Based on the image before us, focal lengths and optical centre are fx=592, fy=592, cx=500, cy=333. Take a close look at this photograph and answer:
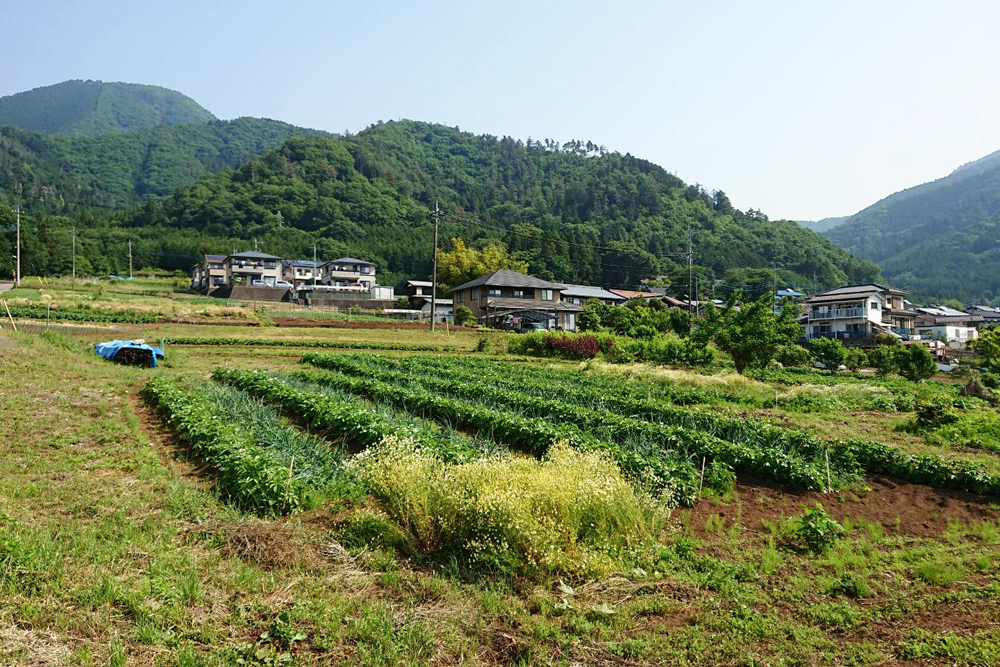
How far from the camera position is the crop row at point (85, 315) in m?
35.3

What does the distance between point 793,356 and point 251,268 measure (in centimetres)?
6787

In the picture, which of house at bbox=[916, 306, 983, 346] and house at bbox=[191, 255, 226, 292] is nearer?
house at bbox=[916, 306, 983, 346]

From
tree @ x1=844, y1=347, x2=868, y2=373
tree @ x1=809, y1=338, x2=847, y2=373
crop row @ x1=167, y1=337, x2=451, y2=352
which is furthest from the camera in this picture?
tree @ x1=844, y1=347, x2=868, y2=373

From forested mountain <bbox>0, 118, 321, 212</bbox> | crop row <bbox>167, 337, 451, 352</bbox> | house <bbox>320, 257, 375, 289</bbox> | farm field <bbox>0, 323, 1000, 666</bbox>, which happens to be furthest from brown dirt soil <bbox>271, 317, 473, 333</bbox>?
forested mountain <bbox>0, 118, 321, 212</bbox>

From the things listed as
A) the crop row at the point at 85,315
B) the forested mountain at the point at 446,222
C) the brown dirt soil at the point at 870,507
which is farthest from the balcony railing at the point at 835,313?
the crop row at the point at 85,315

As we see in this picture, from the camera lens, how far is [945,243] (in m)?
144

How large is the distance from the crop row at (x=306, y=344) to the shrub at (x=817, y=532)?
93.8 feet

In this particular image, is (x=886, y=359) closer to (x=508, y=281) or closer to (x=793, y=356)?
(x=793, y=356)

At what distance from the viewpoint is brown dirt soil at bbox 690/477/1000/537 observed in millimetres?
7613

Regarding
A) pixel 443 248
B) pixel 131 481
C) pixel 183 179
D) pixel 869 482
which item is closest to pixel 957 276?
pixel 443 248

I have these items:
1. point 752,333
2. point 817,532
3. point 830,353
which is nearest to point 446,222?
point 830,353

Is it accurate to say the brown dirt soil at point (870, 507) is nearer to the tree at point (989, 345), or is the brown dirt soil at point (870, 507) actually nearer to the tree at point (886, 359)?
the tree at point (886, 359)

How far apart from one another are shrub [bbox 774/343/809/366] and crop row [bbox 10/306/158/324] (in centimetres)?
3847

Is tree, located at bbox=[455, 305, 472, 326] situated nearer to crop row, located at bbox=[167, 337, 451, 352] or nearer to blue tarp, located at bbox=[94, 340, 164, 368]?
crop row, located at bbox=[167, 337, 451, 352]
